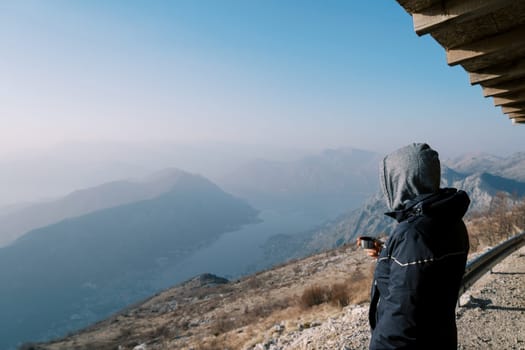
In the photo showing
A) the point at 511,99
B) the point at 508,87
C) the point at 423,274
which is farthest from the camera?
the point at 511,99

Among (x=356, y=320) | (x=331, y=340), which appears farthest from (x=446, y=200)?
(x=356, y=320)

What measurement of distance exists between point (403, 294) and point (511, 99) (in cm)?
476

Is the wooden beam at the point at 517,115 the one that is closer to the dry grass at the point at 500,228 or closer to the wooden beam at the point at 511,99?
the wooden beam at the point at 511,99

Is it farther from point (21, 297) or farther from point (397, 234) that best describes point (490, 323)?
point (21, 297)

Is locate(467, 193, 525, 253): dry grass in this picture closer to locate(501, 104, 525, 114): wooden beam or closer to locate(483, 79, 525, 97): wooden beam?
locate(501, 104, 525, 114): wooden beam

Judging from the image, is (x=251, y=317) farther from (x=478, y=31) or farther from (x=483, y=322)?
(x=478, y=31)

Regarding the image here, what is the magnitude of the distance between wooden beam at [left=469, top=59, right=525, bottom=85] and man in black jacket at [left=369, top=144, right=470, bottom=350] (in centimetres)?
236

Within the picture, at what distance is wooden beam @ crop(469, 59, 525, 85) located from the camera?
3640mm

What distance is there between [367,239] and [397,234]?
0.63 meters

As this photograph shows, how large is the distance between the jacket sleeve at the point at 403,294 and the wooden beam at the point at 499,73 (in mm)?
2881

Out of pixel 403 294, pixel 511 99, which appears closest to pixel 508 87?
pixel 511 99

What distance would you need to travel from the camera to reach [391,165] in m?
2.21

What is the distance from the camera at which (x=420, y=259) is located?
188 centimetres

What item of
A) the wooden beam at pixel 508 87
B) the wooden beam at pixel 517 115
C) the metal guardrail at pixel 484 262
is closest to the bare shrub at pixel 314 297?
the metal guardrail at pixel 484 262
